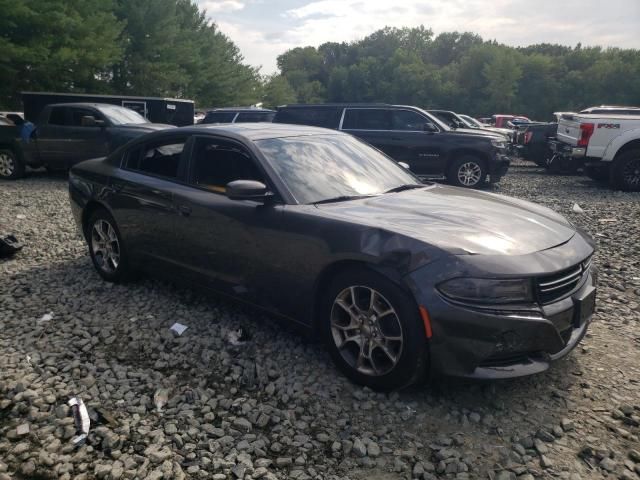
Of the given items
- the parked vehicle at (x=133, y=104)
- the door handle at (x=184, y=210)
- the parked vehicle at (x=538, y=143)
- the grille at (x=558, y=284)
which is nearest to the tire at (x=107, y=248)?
the door handle at (x=184, y=210)

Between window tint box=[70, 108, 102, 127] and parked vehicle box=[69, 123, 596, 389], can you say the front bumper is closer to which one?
parked vehicle box=[69, 123, 596, 389]

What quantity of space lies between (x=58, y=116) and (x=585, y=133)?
1179 cm

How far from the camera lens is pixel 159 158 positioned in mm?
4594

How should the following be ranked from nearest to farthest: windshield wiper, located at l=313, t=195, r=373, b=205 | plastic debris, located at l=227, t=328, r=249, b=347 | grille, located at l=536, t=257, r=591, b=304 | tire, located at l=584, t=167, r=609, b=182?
1. grille, located at l=536, t=257, r=591, b=304
2. windshield wiper, located at l=313, t=195, r=373, b=205
3. plastic debris, located at l=227, t=328, r=249, b=347
4. tire, located at l=584, t=167, r=609, b=182

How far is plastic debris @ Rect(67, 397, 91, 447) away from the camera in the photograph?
2744 mm

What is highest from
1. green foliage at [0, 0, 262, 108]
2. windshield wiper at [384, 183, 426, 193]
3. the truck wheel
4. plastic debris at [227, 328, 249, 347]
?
green foliage at [0, 0, 262, 108]

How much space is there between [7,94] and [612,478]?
25.9 meters

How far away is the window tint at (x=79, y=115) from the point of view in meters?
11.4

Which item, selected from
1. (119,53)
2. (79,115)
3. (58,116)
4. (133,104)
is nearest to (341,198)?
(79,115)

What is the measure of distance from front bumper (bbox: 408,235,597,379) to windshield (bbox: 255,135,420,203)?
115 centimetres

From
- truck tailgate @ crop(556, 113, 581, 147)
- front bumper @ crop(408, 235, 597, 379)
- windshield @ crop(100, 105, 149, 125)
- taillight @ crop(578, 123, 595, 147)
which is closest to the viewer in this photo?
front bumper @ crop(408, 235, 597, 379)

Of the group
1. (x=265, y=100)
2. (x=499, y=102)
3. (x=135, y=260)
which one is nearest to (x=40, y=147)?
(x=135, y=260)

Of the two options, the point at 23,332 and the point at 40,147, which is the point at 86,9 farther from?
the point at 23,332

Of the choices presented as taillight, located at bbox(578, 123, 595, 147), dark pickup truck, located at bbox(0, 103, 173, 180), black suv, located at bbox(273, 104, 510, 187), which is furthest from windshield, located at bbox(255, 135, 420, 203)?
taillight, located at bbox(578, 123, 595, 147)
